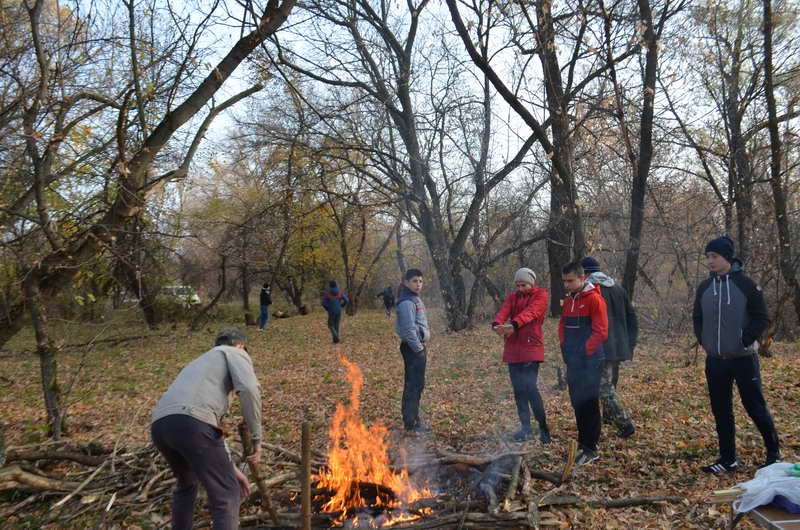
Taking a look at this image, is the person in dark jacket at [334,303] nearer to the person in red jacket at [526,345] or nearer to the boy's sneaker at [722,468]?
the person in red jacket at [526,345]

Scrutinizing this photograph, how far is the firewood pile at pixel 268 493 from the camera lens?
12.5 feet

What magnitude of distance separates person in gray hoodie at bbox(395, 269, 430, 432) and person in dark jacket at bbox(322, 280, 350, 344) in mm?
8990

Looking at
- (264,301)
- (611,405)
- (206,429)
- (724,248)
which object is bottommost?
(611,405)

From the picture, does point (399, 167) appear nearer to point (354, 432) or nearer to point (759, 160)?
point (759, 160)

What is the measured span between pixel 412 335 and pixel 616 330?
89.9 inches

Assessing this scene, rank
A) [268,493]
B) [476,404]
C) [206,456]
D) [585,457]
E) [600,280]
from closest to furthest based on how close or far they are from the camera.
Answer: [206,456] < [268,493] < [585,457] < [600,280] < [476,404]

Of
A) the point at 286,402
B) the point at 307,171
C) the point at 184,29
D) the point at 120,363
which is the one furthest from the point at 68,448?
the point at 307,171

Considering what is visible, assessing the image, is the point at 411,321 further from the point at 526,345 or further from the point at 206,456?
the point at 206,456

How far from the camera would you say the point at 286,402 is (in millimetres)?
8609

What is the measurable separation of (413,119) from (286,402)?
10120 mm

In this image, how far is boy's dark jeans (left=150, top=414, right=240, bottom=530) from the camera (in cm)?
319

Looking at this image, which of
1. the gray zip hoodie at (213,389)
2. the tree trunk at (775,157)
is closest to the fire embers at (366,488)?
the gray zip hoodie at (213,389)

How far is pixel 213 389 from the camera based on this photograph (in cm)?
335

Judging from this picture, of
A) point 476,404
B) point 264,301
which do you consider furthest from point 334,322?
point 476,404
